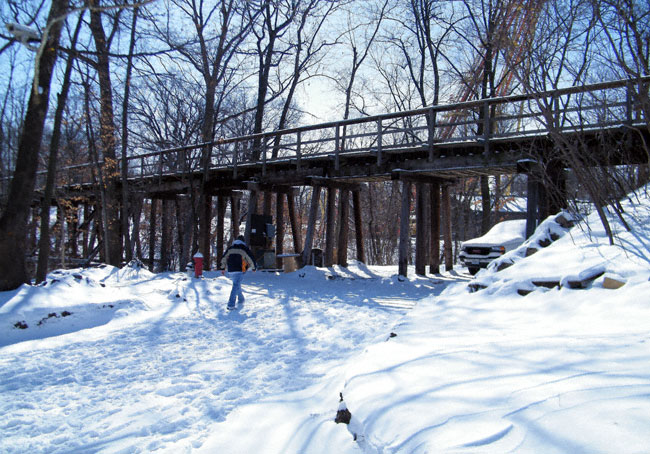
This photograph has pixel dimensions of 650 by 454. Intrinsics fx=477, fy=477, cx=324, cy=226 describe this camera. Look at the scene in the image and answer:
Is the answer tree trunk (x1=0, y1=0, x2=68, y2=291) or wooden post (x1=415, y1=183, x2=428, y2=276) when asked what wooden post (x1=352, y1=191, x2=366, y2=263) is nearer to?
wooden post (x1=415, y1=183, x2=428, y2=276)

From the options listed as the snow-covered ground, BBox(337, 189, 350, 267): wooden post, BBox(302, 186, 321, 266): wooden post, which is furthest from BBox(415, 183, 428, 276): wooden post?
the snow-covered ground

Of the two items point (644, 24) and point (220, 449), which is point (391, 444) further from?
point (644, 24)

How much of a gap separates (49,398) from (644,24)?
33.5 feet

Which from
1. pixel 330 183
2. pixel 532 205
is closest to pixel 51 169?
pixel 330 183

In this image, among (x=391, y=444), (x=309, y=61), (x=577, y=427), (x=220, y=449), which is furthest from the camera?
(x=309, y=61)

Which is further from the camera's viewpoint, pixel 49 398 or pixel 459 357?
pixel 49 398

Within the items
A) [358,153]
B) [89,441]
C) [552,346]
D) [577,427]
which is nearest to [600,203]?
[552,346]

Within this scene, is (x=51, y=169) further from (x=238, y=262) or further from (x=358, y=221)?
(x=358, y=221)

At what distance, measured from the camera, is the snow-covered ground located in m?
2.42

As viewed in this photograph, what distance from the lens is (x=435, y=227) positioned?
50.2ft

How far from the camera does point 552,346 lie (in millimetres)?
3455

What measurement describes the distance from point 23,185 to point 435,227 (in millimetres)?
11213

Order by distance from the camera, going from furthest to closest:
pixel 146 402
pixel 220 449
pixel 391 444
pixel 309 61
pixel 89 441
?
pixel 309 61, pixel 146 402, pixel 89 441, pixel 220 449, pixel 391 444

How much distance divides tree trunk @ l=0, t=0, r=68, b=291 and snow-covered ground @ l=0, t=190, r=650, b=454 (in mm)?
942
